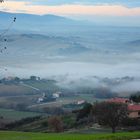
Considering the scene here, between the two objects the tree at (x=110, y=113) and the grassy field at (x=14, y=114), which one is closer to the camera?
the tree at (x=110, y=113)

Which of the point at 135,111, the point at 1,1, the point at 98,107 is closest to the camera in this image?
the point at 1,1

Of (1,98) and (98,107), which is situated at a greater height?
(1,98)

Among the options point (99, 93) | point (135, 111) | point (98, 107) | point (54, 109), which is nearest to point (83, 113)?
point (135, 111)

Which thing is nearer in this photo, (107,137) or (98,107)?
(107,137)

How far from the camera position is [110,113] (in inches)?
1411

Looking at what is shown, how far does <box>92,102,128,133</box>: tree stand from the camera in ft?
117

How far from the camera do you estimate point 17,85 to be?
13762 cm

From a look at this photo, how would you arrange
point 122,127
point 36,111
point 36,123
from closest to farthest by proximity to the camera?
1. point 122,127
2. point 36,123
3. point 36,111

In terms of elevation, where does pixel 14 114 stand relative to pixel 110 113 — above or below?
above

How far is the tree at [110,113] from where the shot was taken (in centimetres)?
3553

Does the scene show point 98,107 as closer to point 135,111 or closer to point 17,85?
point 135,111

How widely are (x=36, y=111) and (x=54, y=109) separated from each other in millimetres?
3303

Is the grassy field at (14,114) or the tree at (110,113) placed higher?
the grassy field at (14,114)

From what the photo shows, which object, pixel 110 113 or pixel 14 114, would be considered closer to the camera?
pixel 110 113
